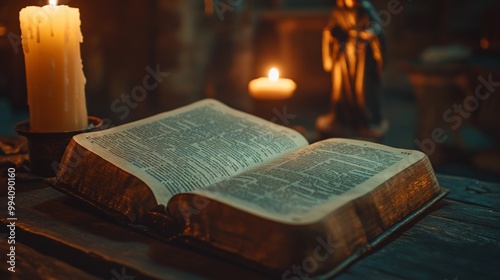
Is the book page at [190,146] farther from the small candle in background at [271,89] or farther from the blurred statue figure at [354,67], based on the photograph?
the blurred statue figure at [354,67]

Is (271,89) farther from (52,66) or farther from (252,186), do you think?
(252,186)

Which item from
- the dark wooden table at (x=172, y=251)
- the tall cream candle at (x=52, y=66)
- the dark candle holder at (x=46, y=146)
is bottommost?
the dark wooden table at (x=172, y=251)

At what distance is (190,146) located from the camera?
1.17 meters

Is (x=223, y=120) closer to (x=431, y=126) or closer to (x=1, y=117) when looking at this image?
(x=431, y=126)

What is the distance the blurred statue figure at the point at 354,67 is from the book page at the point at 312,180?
6.39 ft

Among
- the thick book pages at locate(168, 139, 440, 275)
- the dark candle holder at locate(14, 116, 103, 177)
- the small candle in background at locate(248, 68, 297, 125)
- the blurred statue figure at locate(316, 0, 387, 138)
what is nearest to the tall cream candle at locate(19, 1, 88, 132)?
the dark candle holder at locate(14, 116, 103, 177)

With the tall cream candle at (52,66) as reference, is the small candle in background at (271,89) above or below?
below

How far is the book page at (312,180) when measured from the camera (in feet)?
2.84

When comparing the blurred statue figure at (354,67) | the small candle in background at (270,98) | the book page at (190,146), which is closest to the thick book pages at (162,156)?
the book page at (190,146)

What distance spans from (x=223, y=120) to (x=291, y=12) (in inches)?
175

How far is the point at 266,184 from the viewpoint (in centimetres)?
96

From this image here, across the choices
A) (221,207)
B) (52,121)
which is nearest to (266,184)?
(221,207)

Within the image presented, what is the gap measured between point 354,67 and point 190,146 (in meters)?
2.28

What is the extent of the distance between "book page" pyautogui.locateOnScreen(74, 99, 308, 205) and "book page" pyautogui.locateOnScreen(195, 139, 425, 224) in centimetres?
9
